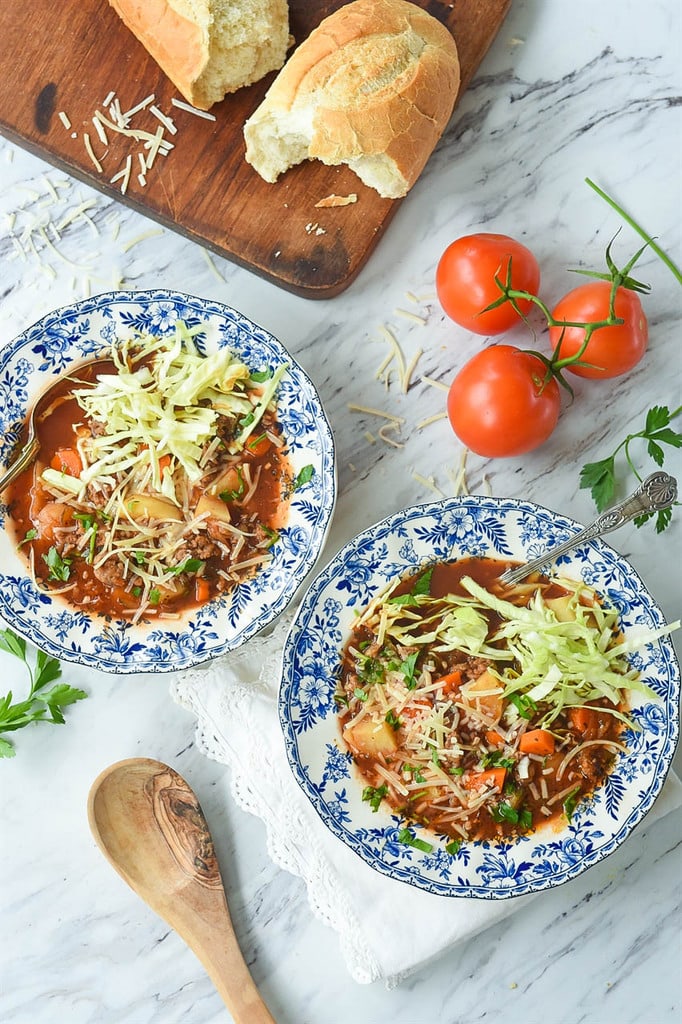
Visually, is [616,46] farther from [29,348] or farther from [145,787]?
[145,787]

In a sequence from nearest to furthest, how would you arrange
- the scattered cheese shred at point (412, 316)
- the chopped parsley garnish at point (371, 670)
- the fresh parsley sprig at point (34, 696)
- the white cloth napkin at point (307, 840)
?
the chopped parsley garnish at point (371, 670), the white cloth napkin at point (307, 840), the fresh parsley sprig at point (34, 696), the scattered cheese shred at point (412, 316)

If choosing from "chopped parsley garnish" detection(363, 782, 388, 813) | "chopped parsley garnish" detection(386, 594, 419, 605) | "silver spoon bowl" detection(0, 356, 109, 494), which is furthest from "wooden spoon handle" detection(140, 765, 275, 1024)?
"silver spoon bowl" detection(0, 356, 109, 494)

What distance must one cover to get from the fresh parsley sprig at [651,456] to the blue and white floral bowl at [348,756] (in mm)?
285

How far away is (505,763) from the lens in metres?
2.83

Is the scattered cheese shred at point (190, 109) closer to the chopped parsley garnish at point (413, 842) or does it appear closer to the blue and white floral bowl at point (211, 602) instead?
the blue and white floral bowl at point (211, 602)

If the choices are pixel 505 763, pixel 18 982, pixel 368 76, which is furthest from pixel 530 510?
pixel 18 982

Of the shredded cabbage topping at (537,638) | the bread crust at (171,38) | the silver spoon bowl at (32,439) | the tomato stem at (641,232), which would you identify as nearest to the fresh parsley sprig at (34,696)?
the silver spoon bowl at (32,439)

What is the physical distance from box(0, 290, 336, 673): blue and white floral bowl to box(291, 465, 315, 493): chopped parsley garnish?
0.01 meters

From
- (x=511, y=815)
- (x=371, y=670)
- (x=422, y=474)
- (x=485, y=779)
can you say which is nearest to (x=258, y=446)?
(x=422, y=474)

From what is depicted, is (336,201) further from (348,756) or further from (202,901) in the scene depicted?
(202,901)

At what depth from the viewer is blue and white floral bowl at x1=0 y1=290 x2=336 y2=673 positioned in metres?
2.92

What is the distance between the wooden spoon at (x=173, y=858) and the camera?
10.0ft

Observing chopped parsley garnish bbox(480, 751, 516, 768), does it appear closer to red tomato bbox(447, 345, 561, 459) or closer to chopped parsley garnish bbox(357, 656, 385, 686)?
chopped parsley garnish bbox(357, 656, 385, 686)

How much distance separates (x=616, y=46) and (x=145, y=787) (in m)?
3.08
